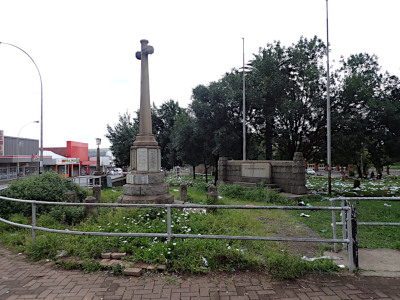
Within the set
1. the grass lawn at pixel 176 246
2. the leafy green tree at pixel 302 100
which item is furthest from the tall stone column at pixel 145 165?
the leafy green tree at pixel 302 100

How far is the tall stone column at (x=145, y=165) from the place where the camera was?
807 centimetres

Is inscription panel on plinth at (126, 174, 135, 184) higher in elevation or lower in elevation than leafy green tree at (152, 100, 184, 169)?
lower

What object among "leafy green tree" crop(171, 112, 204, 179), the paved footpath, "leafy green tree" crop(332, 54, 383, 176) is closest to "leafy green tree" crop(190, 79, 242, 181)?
"leafy green tree" crop(171, 112, 204, 179)

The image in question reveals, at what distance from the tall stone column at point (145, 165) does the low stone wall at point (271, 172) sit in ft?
22.2

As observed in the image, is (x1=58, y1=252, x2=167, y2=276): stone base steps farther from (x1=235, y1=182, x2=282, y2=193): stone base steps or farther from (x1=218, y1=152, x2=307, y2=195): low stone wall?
(x1=218, y1=152, x2=307, y2=195): low stone wall

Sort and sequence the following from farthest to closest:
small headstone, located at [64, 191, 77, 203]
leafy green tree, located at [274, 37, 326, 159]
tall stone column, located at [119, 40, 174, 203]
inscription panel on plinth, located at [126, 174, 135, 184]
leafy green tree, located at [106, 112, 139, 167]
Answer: leafy green tree, located at [106, 112, 139, 167] → leafy green tree, located at [274, 37, 326, 159] → inscription panel on plinth, located at [126, 174, 135, 184] → tall stone column, located at [119, 40, 174, 203] → small headstone, located at [64, 191, 77, 203]

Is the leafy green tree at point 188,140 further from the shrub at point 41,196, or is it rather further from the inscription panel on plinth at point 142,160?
the shrub at point 41,196

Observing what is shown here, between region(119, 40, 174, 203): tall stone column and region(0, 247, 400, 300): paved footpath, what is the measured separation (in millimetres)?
4156

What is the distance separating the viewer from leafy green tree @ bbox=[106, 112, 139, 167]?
88.6 ft

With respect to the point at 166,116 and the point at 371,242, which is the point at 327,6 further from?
the point at 166,116

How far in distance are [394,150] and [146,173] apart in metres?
12.6

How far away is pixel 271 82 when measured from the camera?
16.1 m

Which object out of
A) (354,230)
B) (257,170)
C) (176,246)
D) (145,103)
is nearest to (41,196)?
(145,103)

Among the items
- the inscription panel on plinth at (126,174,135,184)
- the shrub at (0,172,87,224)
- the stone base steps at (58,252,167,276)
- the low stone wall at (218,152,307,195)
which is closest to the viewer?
the stone base steps at (58,252,167,276)
